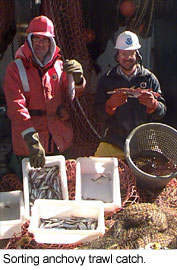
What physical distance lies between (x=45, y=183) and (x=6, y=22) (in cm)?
290

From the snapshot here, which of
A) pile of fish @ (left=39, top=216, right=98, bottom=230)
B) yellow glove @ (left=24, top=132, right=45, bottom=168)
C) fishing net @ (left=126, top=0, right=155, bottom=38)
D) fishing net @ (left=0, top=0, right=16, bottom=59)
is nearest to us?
pile of fish @ (left=39, top=216, right=98, bottom=230)

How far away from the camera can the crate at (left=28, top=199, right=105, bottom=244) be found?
13.1 feet

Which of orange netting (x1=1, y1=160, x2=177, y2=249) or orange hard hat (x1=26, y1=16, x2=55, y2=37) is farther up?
orange hard hat (x1=26, y1=16, x2=55, y2=37)

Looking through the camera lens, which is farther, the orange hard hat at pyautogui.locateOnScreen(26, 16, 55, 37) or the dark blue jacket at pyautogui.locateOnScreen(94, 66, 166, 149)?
the dark blue jacket at pyautogui.locateOnScreen(94, 66, 166, 149)

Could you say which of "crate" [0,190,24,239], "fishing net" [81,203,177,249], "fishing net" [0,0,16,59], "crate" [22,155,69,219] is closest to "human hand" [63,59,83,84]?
"crate" [22,155,69,219]

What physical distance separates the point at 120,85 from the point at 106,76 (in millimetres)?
232

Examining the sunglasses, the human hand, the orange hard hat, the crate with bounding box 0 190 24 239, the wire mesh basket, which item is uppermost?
the orange hard hat

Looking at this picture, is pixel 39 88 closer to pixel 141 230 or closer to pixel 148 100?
pixel 148 100

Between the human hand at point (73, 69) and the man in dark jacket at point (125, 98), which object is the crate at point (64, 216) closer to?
the man in dark jacket at point (125, 98)

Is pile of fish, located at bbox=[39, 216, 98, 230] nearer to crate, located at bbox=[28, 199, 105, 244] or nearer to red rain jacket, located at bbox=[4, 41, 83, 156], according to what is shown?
crate, located at bbox=[28, 199, 105, 244]

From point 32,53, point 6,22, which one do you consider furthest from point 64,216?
point 6,22

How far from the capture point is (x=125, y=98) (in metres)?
5.25

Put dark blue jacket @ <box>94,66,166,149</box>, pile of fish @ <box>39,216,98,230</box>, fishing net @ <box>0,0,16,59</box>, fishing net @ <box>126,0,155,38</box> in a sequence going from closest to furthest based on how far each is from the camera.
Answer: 1. pile of fish @ <box>39,216,98,230</box>
2. dark blue jacket @ <box>94,66,166,149</box>
3. fishing net @ <box>0,0,16,59</box>
4. fishing net @ <box>126,0,155,38</box>

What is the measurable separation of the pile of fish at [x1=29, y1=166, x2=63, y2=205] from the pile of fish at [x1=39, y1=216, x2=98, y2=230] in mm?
417
